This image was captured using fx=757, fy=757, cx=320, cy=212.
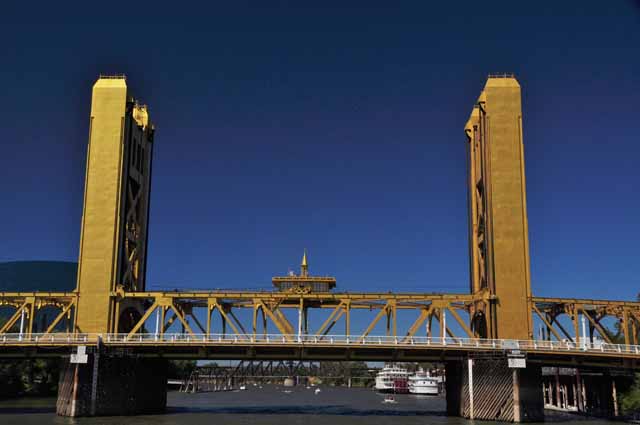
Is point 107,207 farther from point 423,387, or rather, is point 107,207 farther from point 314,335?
point 423,387

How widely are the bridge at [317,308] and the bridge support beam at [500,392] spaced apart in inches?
5.1

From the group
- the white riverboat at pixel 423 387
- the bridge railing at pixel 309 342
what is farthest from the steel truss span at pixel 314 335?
the white riverboat at pixel 423 387

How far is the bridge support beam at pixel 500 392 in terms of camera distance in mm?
68625

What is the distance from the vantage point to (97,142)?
8275 centimetres

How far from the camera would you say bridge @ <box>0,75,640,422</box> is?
71812 millimetres

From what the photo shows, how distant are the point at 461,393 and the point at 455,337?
9334 mm

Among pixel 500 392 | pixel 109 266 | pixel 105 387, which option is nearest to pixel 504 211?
pixel 500 392

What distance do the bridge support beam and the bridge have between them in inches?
5.1

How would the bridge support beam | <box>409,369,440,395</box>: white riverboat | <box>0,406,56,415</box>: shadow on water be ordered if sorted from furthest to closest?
<box>409,369,440,395</box>: white riverboat, <box>0,406,56,415</box>: shadow on water, the bridge support beam

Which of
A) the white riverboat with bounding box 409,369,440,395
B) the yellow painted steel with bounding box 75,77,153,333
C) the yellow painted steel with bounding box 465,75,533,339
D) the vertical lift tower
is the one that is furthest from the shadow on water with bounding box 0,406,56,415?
the white riverboat with bounding box 409,369,440,395

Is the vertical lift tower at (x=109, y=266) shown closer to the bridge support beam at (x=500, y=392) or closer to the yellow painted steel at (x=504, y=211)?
the bridge support beam at (x=500, y=392)

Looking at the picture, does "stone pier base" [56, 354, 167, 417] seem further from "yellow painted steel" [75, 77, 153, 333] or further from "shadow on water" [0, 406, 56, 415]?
"shadow on water" [0, 406, 56, 415]

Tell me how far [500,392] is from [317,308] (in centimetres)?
2233

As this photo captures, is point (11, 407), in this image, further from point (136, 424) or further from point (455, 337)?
point (455, 337)
